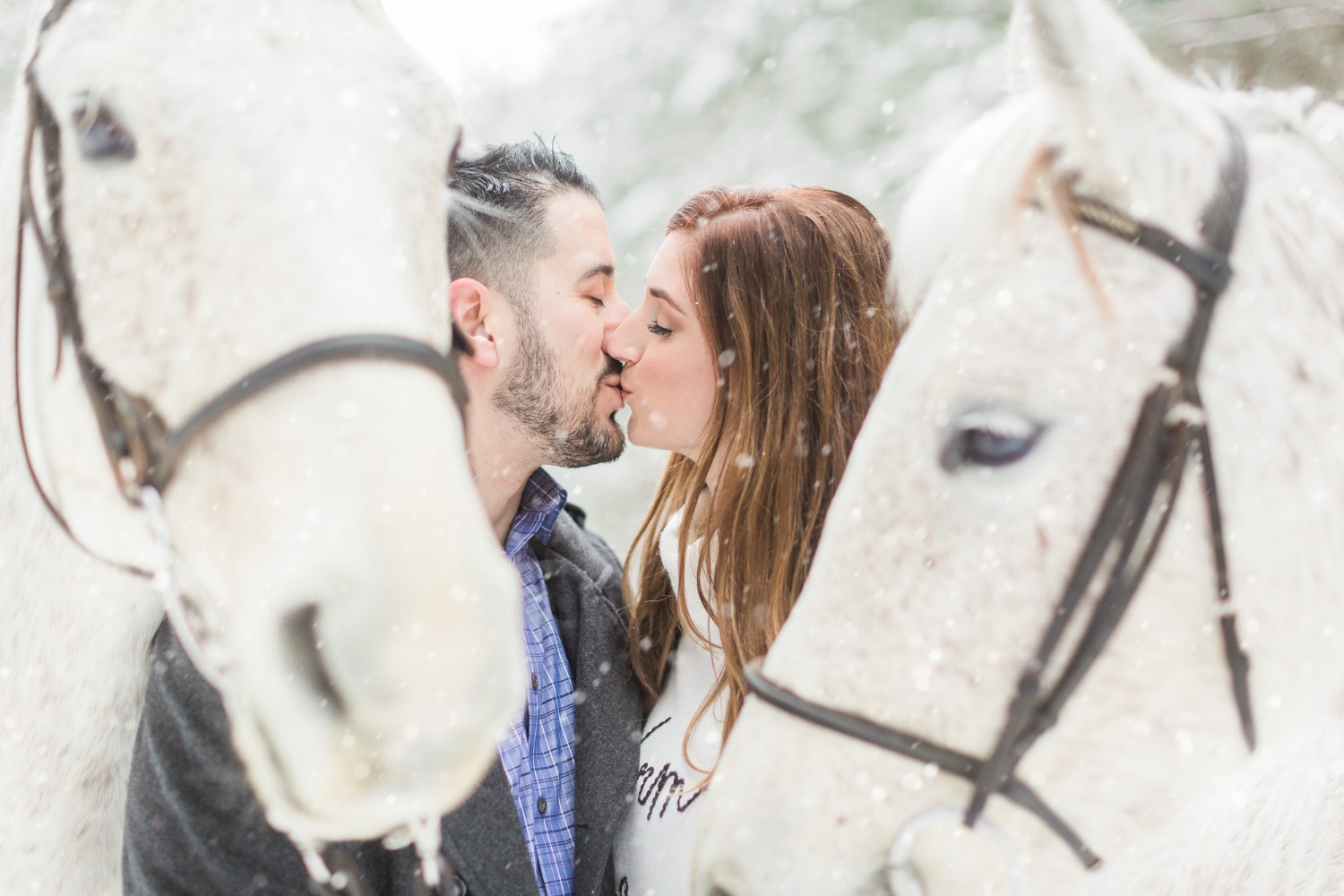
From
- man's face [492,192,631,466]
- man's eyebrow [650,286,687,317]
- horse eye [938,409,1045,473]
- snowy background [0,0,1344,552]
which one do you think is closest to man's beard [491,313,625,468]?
man's face [492,192,631,466]

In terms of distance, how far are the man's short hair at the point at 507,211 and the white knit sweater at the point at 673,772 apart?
0.61 meters

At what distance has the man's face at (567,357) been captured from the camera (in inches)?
65.7

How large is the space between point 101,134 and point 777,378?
1.00 meters

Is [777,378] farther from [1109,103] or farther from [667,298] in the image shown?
[1109,103]

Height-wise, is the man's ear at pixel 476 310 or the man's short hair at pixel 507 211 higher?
the man's short hair at pixel 507 211

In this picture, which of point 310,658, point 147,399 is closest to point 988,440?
point 310,658

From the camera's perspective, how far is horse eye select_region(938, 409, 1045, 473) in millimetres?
833

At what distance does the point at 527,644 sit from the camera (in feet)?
4.98

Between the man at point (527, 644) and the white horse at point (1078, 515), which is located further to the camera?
the man at point (527, 644)

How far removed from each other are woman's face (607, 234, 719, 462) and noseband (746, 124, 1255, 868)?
31.8 inches

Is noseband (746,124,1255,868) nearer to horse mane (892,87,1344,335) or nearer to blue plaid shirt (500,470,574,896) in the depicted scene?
horse mane (892,87,1344,335)

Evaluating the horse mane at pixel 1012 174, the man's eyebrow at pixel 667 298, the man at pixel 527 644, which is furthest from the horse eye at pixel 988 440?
the man's eyebrow at pixel 667 298

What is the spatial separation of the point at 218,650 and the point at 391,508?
0.26m

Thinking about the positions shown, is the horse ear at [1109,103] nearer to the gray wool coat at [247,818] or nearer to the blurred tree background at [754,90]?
the blurred tree background at [754,90]
